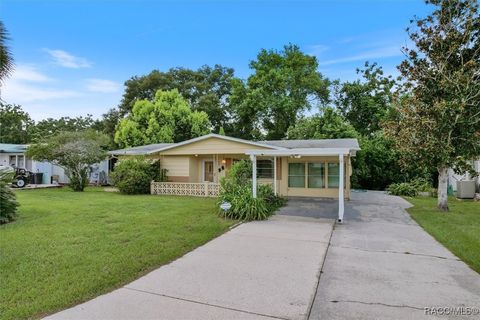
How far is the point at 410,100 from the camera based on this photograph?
1168 centimetres

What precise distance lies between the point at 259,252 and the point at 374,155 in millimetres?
16779

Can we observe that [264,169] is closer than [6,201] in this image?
No

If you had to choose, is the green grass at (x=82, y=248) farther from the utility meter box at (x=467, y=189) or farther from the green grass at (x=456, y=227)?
the utility meter box at (x=467, y=189)

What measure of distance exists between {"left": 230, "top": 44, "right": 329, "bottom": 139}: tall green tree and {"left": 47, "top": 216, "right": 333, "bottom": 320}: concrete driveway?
21.9 metres

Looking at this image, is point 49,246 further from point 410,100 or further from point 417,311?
point 410,100

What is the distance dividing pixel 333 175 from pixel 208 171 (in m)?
7.21

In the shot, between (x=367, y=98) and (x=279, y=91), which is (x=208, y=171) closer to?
(x=279, y=91)

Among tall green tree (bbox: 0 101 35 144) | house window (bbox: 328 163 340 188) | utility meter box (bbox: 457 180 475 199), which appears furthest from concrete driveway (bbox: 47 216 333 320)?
tall green tree (bbox: 0 101 35 144)

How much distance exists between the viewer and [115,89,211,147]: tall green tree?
27.0 m

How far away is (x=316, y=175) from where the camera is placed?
14938 mm

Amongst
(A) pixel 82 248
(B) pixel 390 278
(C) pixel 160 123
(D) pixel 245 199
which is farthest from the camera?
(C) pixel 160 123

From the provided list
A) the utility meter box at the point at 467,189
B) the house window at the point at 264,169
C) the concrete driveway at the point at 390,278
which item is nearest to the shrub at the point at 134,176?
the house window at the point at 264,169

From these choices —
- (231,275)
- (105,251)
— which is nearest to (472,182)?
(231,275)

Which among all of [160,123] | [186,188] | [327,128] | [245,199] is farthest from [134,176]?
[327,128]
